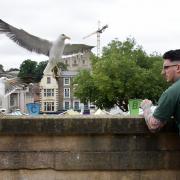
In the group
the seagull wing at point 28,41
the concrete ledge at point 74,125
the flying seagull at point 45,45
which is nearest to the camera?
the concrete ledge at point 74,125

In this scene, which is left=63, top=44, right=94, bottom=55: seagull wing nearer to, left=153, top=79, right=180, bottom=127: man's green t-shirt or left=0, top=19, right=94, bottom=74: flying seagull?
left=0, top=19, right=94, bottom=74: flying seagull

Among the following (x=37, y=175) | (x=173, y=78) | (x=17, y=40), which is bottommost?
(x=37, y=175)

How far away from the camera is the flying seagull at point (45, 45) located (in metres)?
17.4

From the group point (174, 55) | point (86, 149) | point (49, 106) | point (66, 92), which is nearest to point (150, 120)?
point (174, 55)

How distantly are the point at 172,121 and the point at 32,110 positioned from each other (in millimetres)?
9507

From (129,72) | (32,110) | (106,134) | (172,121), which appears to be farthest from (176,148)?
(129,72)

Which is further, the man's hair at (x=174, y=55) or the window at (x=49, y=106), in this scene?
the window at (x=49, y=106)

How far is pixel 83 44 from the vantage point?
66.7 feet

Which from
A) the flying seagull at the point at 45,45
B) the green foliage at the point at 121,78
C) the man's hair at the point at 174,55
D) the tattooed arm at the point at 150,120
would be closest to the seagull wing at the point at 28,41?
the flying seagull at the point at 45,45

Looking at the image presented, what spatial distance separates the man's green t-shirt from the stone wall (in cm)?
72

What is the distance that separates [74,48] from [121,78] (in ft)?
129

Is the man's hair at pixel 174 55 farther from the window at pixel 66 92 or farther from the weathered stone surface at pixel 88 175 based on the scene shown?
the window at pixel 66 92

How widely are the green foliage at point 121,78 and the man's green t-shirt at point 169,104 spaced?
53.1 m

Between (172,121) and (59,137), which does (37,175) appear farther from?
(172,121)
